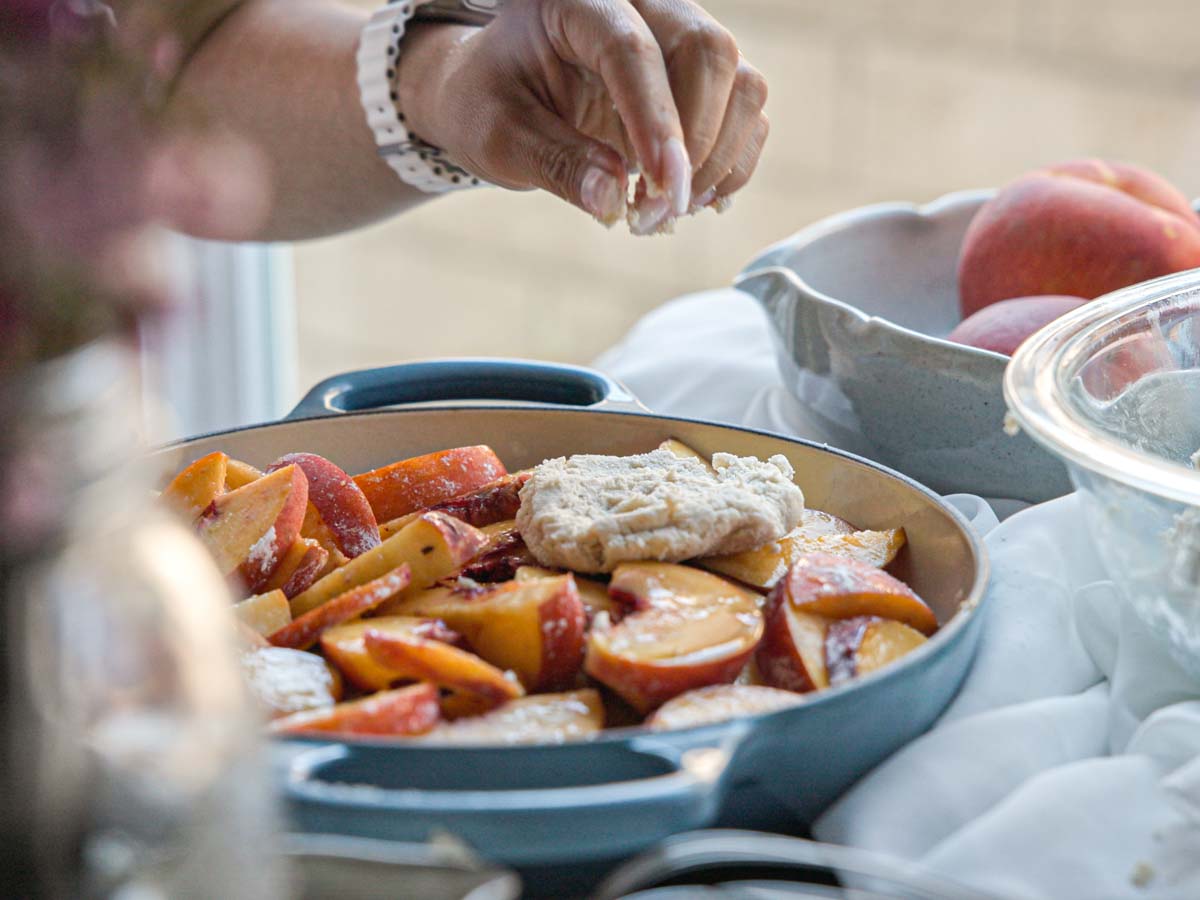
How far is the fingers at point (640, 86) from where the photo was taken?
73 centimetres

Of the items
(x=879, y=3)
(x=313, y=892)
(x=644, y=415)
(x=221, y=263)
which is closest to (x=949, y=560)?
(x=644, y=415)

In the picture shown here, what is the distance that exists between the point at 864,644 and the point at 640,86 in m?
0.39

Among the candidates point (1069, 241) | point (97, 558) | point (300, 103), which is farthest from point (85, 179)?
point (300, 103)

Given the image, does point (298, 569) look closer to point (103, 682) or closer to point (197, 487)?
point (197, 487)

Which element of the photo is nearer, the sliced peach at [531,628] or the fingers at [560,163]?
the sliced peach at [531,628]

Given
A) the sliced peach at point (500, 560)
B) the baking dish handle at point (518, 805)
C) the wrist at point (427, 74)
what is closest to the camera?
the baking dish handle at point (518, 805)

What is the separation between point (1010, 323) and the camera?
0.74 metres

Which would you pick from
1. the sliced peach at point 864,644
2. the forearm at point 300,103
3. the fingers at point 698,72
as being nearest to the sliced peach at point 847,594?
the sliced peach at point 864,644

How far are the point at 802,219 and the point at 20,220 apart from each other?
236 cm

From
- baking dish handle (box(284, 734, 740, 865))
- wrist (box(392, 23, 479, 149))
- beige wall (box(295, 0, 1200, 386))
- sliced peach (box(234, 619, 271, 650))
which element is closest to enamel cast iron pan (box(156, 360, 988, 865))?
baking dish handle (box(284, 734, 740, 865))

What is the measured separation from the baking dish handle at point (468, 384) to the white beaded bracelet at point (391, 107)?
0.25 metres

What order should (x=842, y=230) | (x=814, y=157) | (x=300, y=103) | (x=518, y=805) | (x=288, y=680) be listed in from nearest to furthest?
1. (x=518, y=805)
2. (x=288, y=680)
3. (x=842, y=230)
4. (x=300, y=103)
5. (x=814, y=157)

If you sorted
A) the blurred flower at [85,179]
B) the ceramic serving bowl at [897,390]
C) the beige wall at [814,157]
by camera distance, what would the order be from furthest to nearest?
the beige wall at [814,157], the ceramic serving bowl at [897,390], the blurred flower at [85,179]

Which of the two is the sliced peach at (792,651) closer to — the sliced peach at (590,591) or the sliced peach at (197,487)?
the sliced peach at (590,591)
